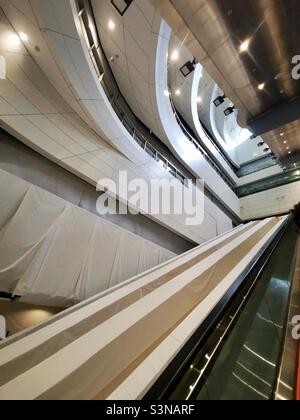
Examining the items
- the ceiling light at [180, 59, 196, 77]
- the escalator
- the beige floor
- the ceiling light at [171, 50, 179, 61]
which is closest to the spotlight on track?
the ceiling light at [180, 59, 196, 77]

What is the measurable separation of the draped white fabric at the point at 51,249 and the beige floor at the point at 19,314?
354mm

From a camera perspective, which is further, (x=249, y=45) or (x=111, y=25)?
(x=111, y=25)

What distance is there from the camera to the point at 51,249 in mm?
3510

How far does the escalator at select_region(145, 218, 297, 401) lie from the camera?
0.66m

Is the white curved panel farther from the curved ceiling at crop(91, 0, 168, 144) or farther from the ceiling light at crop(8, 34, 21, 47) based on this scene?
the ceiling light at crop(8, 34, 21, 47)

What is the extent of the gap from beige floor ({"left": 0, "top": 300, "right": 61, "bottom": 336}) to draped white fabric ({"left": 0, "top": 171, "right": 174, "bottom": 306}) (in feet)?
1.16

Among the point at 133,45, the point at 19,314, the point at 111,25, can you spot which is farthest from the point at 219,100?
the point at 19,314

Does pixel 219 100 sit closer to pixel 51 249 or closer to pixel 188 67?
pixel 188 67

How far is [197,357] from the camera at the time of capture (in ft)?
2.43

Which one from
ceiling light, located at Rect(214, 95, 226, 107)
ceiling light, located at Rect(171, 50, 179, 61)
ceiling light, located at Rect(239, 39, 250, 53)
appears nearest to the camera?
ceiling light, located at Rect(239, 39, 250, 53)

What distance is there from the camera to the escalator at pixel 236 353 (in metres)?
0.66

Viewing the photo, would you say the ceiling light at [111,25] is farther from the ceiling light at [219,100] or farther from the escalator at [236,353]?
the escalator at [236,353]

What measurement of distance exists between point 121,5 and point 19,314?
→ 6.39m
